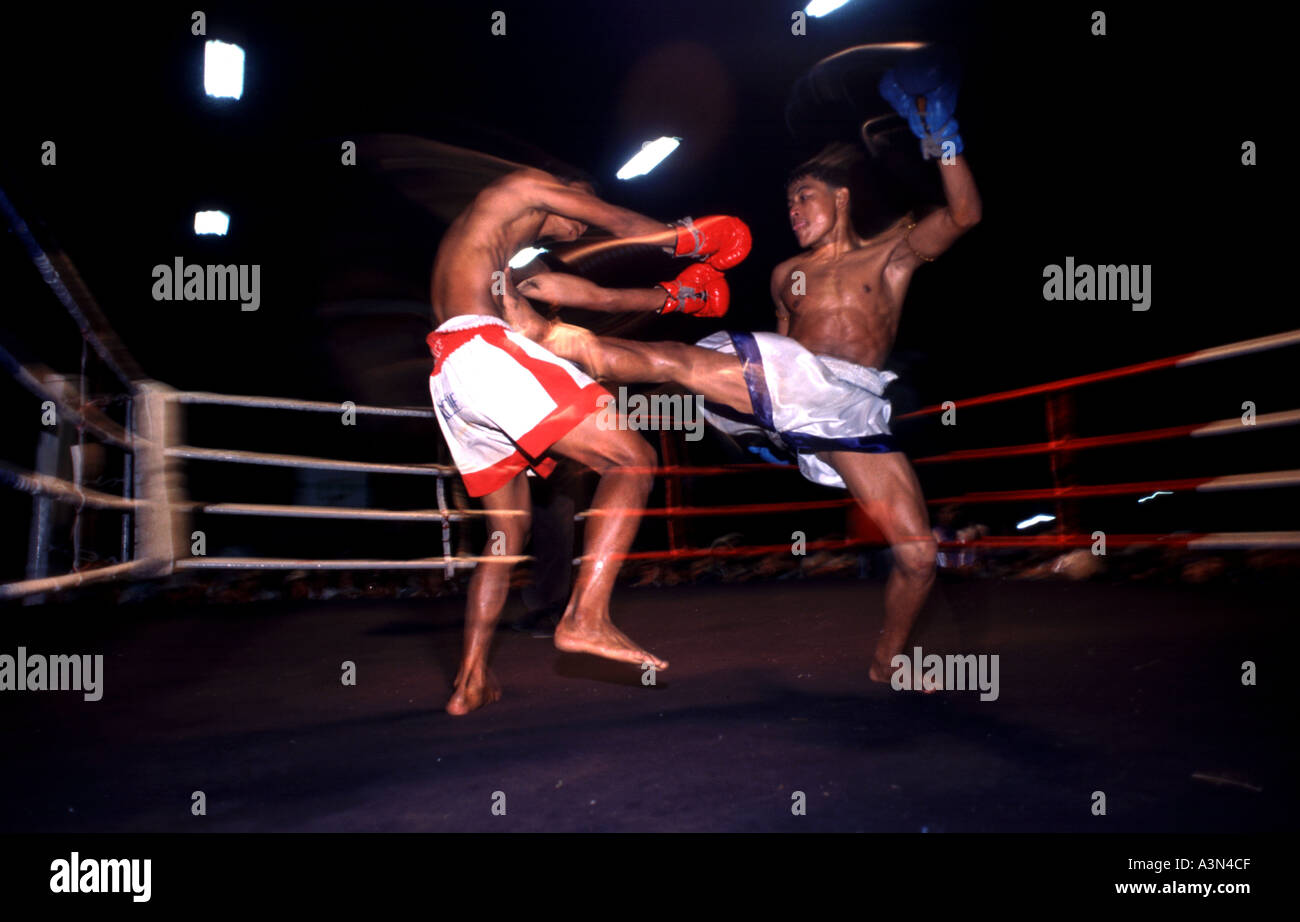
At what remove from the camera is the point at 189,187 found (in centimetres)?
673

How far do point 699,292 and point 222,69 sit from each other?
4.27 metres

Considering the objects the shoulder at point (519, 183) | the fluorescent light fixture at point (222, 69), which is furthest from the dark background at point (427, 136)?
the shoulder at point (519, 183)

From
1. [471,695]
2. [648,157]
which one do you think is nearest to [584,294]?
[471,695]

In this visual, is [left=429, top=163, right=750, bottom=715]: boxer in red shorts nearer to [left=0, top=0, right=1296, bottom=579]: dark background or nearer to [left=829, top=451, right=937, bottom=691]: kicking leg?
[left=829, top=451, right=937, bottom=691]: kicking leg

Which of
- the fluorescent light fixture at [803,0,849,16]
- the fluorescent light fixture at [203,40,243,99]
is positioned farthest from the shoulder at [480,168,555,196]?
the fluorescent light fixture at [203,40,243,99]

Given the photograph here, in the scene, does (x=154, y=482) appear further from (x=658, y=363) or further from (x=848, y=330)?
(x=848, y=330)

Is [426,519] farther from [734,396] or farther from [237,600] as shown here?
[734,396]

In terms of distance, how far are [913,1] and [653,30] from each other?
1.55 m

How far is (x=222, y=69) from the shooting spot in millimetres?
5164

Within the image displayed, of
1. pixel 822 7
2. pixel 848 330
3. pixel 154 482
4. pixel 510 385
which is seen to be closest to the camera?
pixel 510 385

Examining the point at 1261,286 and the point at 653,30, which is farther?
the point at 1261,286

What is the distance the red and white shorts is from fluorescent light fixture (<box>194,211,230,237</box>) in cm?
643

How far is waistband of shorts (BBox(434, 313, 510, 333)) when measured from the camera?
1961 millimetres

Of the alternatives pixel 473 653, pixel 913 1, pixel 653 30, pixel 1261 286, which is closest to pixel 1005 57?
pixel 913 1
